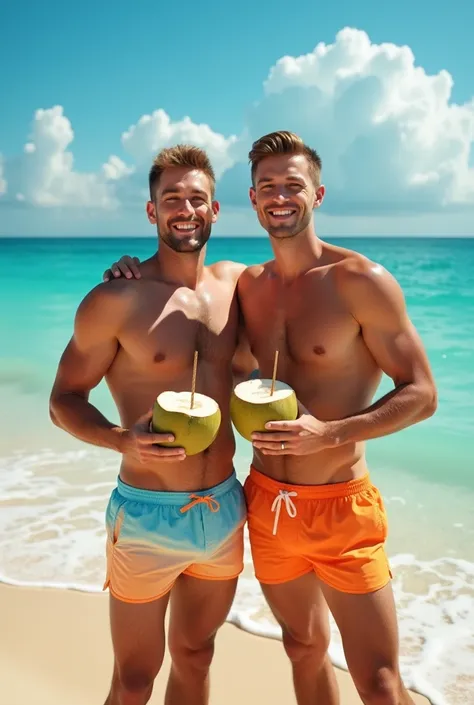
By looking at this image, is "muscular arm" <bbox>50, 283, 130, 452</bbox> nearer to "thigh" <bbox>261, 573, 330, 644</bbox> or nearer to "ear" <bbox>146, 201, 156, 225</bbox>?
"ear" <bbox>146, 201, 156, 225</bbox>

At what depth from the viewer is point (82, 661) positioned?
4.05 meters

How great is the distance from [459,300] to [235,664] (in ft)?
64.4

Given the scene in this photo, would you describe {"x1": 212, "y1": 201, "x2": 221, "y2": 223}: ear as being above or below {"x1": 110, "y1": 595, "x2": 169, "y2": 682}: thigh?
above

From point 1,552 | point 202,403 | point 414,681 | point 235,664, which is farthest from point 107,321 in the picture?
point 1,552

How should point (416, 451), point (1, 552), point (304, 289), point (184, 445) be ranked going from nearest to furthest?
point (184, 445)
point (304, 289)
point (1, 552)
point (416, 451)

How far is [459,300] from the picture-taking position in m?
22.1

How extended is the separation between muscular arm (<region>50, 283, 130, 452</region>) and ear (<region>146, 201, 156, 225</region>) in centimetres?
44

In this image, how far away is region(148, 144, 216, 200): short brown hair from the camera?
3.16 m

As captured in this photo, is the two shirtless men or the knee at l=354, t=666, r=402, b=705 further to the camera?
the two shirtless men

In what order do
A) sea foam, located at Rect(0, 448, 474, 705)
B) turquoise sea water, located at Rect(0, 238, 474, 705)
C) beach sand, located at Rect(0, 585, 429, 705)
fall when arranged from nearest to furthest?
beach sand, located at Rect(0, 585, 429, 705) < sea foam, located at Rect(0, 448, 474, 705) < turquoise sea water, located at Rect(0, 238, 474, 705)

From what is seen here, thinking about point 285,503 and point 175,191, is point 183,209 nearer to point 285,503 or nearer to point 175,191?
point 175,191

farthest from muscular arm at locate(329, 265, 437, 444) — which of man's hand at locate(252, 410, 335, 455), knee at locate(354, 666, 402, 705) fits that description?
knee at locate(354, 666, 402, 705)

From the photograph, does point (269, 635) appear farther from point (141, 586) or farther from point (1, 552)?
point (1, 552)

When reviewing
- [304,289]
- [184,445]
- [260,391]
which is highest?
[304,289]
